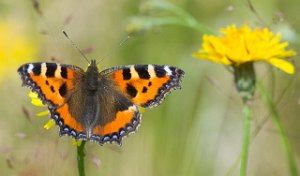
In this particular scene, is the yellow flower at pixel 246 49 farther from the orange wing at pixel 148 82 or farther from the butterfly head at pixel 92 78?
the butterfly head at pixel 92 78

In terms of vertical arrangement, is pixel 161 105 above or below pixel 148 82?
above

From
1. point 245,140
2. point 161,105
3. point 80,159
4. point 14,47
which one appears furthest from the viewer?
point 14,47

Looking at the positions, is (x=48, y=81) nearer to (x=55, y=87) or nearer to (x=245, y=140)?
(x=55, y=87)

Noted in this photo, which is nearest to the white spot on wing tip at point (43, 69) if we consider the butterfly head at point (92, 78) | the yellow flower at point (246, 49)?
the butterfly head at point (92, 78)

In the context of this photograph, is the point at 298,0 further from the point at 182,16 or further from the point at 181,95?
the point at 182,16

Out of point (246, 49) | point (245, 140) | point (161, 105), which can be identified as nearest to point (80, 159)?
point (245, 140)

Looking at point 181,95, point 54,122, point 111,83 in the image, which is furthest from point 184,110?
point 54,122
